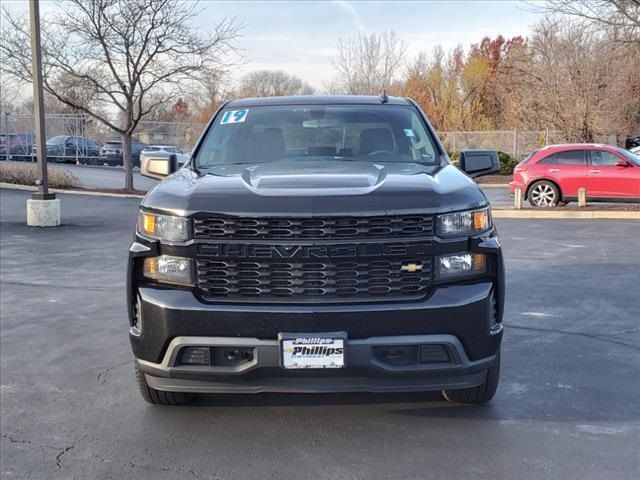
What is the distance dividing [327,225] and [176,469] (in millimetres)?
1429

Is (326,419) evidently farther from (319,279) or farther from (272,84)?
(272,84)

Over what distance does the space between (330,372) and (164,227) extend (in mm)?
1129

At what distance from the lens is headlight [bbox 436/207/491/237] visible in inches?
131

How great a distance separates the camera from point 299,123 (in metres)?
4.82

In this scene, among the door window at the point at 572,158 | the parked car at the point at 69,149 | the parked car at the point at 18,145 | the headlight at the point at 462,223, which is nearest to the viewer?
the headlight at the point at 462,223

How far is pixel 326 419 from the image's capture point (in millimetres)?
3852

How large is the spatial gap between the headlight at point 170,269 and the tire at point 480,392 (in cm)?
168

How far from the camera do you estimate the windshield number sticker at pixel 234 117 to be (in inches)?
194

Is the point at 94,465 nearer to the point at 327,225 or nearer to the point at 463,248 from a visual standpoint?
the point at 327,225

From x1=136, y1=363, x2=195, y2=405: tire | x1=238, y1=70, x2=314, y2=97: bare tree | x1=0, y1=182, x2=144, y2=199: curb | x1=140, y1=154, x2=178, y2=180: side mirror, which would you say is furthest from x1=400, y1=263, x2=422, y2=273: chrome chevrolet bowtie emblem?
x1=238, y1=70, x2=314, y2=97: bare tree

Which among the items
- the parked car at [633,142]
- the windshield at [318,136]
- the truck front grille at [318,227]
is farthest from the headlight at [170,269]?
the parked car at [633,142]

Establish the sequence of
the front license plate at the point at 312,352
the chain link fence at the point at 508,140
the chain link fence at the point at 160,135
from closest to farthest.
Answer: the front license plate at the point at 312,352
the chain link fence at the point at 508,140
the chain link fence at the point at 160,135

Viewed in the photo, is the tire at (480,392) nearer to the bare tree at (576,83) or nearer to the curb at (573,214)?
the curb at (573,214)

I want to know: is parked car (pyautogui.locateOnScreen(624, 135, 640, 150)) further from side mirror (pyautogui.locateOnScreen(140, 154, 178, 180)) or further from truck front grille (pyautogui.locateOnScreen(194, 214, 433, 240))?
truck front grille (pyautogui.locateOnScreen(194, 214, 433, 240))
